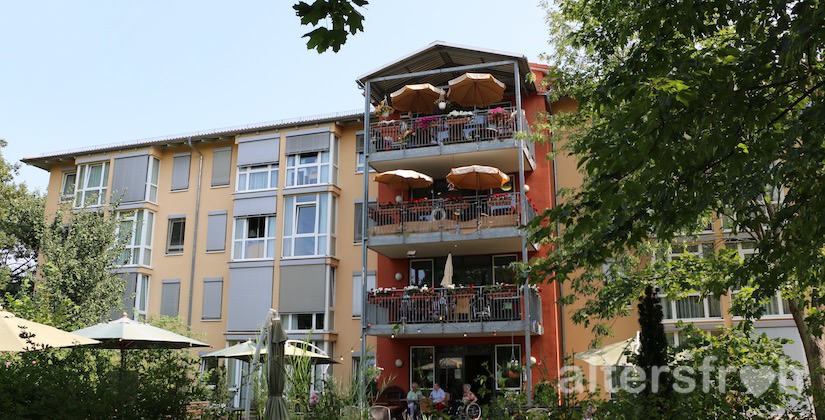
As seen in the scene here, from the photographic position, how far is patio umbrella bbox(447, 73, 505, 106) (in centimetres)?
1964

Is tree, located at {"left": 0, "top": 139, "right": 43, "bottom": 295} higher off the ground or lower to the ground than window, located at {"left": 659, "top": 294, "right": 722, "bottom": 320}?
higher

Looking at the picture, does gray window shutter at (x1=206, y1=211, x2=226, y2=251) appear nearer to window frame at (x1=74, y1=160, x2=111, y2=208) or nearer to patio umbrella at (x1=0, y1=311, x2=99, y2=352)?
window frame at (x1=74, y1=160, x2=111, y2=208)

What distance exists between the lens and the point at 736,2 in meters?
5.69

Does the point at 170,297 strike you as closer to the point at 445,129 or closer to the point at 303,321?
the point at 303,321

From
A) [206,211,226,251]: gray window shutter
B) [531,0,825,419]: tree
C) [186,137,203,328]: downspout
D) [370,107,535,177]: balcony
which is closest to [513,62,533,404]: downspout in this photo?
[370,107,535,177]: balcony

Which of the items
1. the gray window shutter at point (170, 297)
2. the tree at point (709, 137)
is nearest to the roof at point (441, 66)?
the gray window shutter at point (170, 297)

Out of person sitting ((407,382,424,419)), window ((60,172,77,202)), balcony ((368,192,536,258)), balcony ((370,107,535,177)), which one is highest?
window ((60,172,77,202))

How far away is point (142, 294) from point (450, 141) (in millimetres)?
13350

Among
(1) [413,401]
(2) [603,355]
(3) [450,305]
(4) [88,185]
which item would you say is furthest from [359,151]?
(2) [603,355]

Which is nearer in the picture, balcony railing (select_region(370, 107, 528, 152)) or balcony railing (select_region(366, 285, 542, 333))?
balcony railing (select_region(366, 285, 542, 333))

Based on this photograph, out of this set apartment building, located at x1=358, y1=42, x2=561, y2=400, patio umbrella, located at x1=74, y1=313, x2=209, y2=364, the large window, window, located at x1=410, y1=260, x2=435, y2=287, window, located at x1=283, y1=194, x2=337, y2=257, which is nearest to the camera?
patio umbrella, located at x1=74, y1=313, x2=209, y2=364

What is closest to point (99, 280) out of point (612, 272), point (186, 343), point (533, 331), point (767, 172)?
point (186, 343)

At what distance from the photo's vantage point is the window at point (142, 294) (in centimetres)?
2578

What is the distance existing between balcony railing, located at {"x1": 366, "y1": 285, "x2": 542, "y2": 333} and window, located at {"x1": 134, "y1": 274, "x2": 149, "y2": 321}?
34.7 ft
